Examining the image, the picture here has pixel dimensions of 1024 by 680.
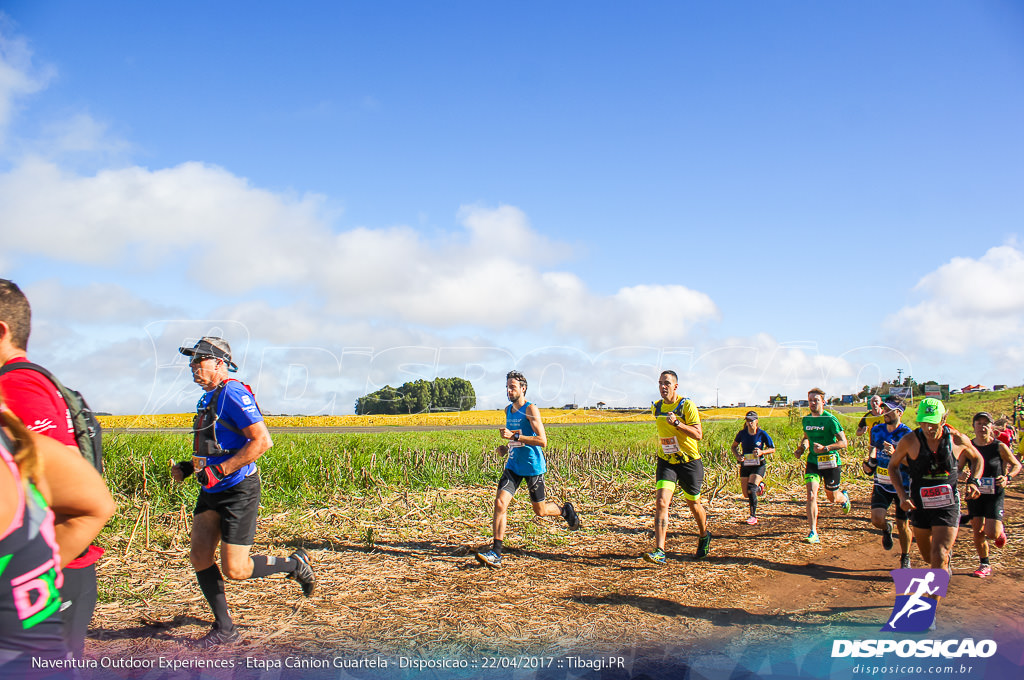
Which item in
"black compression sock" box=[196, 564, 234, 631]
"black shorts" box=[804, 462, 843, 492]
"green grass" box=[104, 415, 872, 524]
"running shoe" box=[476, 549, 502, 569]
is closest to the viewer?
"black compression sock" box=[196, 564, 234, 631]

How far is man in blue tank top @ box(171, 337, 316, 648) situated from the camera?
4930 mm

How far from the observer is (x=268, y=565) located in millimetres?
5352

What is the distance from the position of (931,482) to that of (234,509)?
6330 mm

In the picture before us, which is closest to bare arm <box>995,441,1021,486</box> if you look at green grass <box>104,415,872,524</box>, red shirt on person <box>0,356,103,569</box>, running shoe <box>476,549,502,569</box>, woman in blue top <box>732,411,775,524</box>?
woman in blue top <box>732,411,775,524</box>

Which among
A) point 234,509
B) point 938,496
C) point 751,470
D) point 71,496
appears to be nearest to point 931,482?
point 938,496

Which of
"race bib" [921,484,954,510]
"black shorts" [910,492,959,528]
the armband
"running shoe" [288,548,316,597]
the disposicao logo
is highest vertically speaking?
the armband

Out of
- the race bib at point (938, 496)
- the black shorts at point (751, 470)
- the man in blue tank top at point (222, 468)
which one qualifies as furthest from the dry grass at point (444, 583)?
the race bib at point (938, 496)

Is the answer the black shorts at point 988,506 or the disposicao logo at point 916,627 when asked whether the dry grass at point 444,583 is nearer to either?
the disposicao logo at point 916,627

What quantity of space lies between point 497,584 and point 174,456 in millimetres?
7574

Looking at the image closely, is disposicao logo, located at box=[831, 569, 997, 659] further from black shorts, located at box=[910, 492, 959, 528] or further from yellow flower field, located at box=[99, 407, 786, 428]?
yellow flower field, located at box=[99, 407, 786, 428]

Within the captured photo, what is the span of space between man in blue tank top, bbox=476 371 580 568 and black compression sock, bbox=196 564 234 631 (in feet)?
10.5

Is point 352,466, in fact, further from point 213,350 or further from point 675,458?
point 213,350

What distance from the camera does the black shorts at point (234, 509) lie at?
4.96 meters

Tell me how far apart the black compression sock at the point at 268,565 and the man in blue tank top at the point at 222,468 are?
0.09 metres
